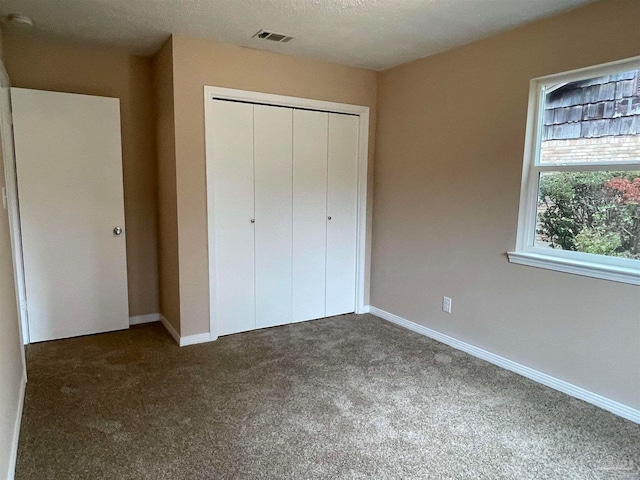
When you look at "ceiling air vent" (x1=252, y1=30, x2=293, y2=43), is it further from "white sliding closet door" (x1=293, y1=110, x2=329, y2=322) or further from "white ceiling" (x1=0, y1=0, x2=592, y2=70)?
"white sliding closet door" (x1=293, y1=110, x2=329, y2=322)

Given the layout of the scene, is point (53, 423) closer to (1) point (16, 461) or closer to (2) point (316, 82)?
(1) point (16, 461)

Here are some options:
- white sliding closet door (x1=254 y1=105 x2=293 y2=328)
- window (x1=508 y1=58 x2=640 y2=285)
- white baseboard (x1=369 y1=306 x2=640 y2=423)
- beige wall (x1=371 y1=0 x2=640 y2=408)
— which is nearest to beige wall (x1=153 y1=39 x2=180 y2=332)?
white sliding closet door (x1=254 y1=105 x2=293 y2=328)

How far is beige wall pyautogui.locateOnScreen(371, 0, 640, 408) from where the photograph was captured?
236 centimetres

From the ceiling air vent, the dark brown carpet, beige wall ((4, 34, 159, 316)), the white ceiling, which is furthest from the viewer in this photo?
beige wall ((4, 34, 159, 316))

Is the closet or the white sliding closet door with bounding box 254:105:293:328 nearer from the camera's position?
the closet

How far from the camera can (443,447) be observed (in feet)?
6.65

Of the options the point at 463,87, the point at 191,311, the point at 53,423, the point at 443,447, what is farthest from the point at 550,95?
the point at 53,423

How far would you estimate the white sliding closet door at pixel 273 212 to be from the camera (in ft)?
11.2

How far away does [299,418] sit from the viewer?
2.26 m

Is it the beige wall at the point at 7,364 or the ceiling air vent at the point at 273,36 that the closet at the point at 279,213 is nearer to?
the ceiling air vent at the point at 273,36

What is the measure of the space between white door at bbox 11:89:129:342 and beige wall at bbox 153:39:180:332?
0.32m

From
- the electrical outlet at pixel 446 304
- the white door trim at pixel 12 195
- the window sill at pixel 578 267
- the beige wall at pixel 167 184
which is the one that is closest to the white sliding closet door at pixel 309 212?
the beige wall at pixel 167 184

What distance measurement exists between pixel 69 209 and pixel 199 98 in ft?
4.43

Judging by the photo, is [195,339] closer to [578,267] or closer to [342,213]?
[342,213]
